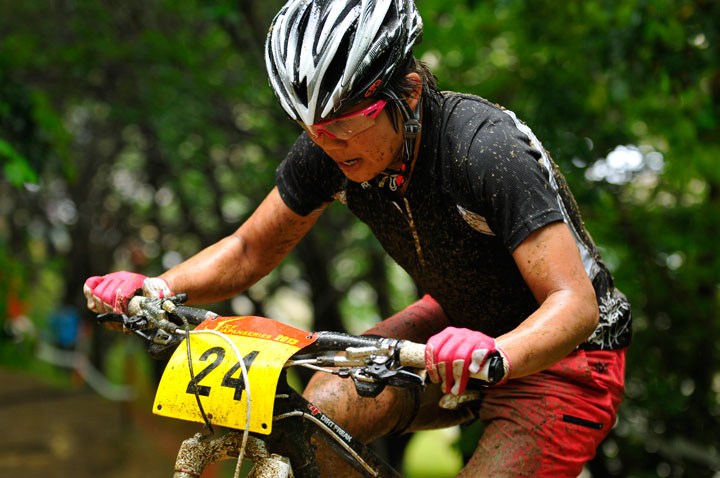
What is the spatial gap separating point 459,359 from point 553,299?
414 mm

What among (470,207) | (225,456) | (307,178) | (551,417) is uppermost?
(307,178)

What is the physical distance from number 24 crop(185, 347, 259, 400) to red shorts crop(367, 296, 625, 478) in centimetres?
79

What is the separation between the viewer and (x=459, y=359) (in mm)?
1828

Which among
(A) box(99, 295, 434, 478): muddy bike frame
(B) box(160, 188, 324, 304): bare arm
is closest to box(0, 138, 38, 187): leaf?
(B) box(160, 188, 324, 304): bare arm

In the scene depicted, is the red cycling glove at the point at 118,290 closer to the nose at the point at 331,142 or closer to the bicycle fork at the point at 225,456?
the bicycle fork at the point at 225,456

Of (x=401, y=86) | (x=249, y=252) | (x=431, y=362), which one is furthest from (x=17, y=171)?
(x=431, y=362)

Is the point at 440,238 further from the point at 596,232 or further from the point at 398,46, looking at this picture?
the point at 596,232

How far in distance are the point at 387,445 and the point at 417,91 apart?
23.3 feet

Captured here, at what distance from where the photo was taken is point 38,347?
51.4 feet

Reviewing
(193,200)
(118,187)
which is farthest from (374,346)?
(118,187)

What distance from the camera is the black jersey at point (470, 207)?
2184 millimetres

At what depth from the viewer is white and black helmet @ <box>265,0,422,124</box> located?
219cm

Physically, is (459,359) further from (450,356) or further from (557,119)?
(557,119)

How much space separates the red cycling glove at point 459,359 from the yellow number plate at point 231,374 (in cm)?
41
